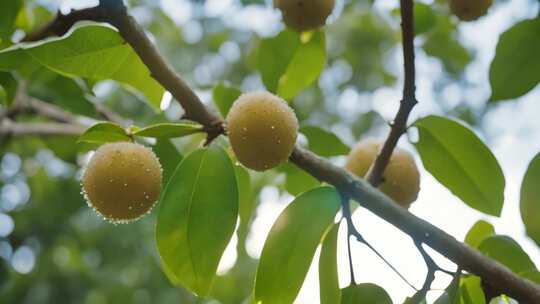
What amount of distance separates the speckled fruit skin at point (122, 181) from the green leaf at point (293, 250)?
6.6 inches

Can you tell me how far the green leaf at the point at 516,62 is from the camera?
997mm

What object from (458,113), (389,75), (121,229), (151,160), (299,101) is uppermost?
(458,113)

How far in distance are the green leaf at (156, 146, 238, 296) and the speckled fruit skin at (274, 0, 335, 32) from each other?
0.96 ft

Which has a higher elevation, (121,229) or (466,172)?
(466,172)

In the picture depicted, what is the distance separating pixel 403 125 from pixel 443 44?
1263 mm

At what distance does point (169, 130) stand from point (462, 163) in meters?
0.44

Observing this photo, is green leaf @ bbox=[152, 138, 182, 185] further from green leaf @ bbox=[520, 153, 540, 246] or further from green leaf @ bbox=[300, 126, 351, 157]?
green leaf @ bbox=[520, 153, 540, 246]

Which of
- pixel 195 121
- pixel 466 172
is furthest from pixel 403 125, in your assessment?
pixel 195 121

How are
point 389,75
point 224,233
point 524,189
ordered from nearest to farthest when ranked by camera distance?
point 224,233 < point 524,189 < point 389,75

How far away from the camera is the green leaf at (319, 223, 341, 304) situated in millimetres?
896

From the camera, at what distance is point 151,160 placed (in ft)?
2.96

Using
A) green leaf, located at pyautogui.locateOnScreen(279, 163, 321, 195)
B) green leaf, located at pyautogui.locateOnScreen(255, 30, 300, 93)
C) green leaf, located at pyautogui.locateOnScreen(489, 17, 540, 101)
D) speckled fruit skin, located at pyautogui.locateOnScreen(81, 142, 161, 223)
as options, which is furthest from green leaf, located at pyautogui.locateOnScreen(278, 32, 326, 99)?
speckled fruit skin, located at pyautogui.locateOnScreen(81, 142, 161, 223)

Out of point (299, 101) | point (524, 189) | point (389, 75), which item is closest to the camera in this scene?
point (524, 189)

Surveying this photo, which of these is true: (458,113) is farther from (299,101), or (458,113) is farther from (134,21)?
(134,21)
